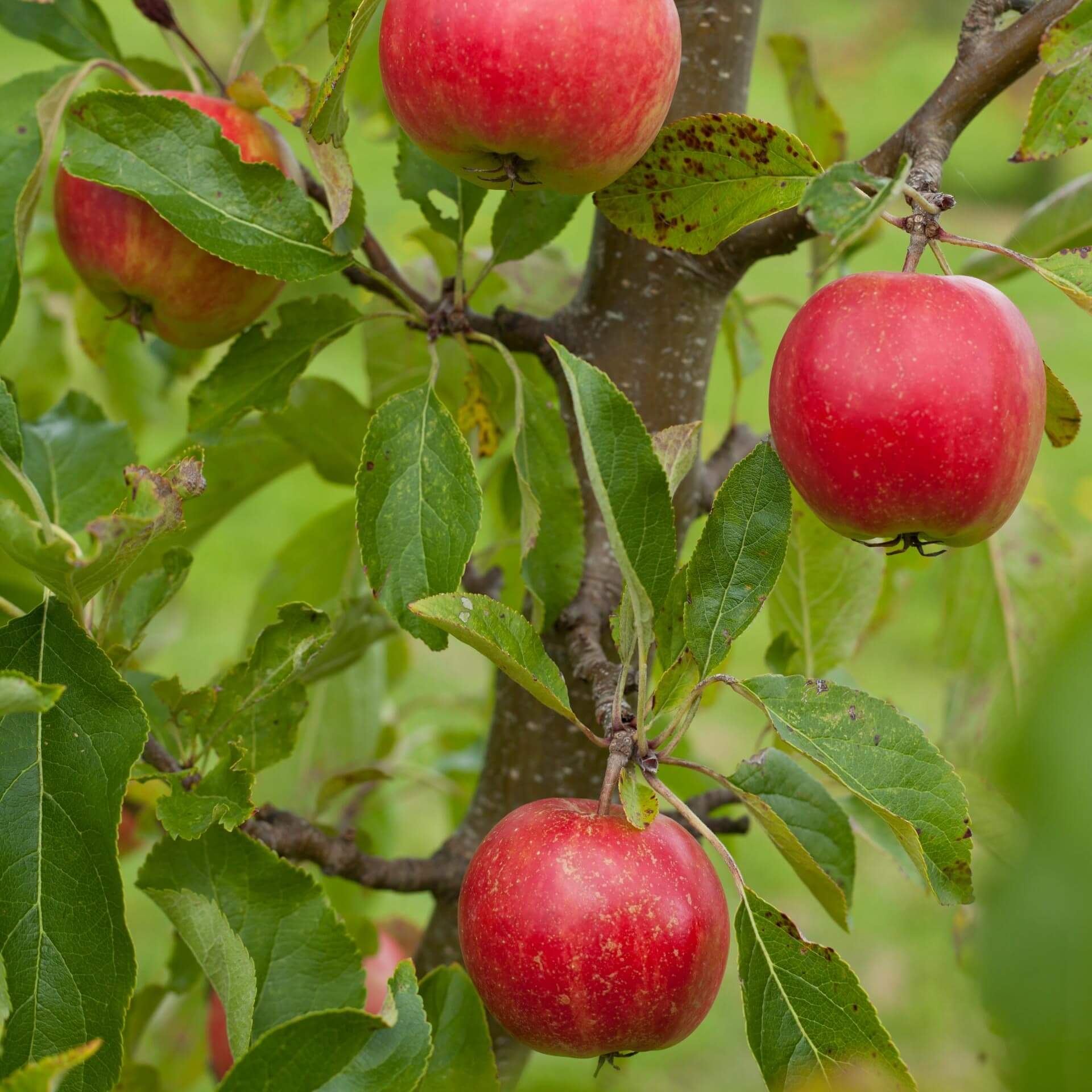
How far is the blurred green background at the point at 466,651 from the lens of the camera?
1177 mm

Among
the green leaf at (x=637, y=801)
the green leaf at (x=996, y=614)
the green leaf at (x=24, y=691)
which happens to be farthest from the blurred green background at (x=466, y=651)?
the green leaf at (x=24, y=691)

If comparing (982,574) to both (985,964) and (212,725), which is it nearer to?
(212,725)

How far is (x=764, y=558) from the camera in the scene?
2.16 feet

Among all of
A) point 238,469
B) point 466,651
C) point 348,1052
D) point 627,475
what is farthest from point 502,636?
point 466,651

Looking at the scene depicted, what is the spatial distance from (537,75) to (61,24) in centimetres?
51

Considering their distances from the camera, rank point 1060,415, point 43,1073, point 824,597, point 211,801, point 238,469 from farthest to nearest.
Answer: point 238,469 < point 824,597 < point 1060,415 < point 211,801 < point 43,1073

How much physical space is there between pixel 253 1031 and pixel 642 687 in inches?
11.7

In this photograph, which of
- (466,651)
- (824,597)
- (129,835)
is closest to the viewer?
(824,597)

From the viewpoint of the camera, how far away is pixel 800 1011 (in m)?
0.61

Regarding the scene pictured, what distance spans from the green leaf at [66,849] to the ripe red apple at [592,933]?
0.61 feet

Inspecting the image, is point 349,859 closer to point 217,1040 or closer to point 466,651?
point 217,1040

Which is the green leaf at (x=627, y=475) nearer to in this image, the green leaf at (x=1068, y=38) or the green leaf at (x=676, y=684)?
the green leaf at (x=676, y=684)

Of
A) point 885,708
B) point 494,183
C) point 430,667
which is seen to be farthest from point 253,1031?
point 430,667

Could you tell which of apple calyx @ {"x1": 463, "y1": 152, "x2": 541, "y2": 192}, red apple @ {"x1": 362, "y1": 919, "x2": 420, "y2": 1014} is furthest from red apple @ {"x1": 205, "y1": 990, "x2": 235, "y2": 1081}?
apple calyx @ {"x1": 463, "y1": 152, "x2": 541, "y2": 192}
